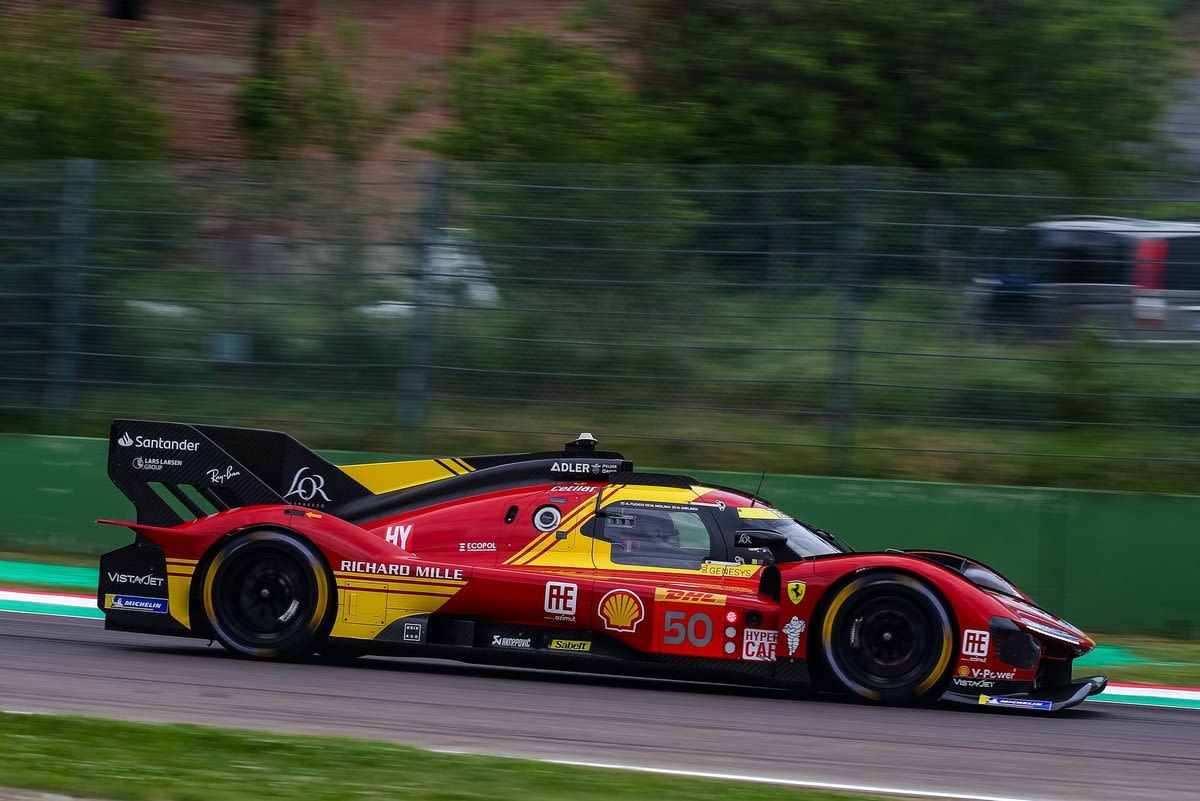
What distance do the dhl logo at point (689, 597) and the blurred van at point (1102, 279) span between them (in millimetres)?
5191

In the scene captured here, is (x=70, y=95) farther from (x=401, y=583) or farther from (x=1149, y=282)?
(x=1149, y=282)

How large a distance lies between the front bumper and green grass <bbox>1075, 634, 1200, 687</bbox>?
6.96 ft

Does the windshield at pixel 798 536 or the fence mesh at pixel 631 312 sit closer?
the windshield at pixel 798 536

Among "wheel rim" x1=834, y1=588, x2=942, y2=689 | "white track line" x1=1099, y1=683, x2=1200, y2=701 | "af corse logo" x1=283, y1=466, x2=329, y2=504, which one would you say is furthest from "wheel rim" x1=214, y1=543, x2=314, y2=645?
"white track line" x1=1099, y1=683, x2=1200, y2=701

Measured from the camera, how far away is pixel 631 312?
508 inches

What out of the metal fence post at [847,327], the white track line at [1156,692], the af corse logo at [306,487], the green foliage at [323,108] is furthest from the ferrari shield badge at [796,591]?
the green foliage at [323,108]

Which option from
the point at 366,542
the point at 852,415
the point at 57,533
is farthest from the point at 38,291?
the point at 852,415

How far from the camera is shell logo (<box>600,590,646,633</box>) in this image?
8.06 metres

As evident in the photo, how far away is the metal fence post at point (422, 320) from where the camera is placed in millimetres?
13273

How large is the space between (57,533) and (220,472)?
205 inches

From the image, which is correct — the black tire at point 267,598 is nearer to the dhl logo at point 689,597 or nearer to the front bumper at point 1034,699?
the dhl logo at point 689,597

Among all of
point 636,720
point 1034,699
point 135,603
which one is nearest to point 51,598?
point 135,603

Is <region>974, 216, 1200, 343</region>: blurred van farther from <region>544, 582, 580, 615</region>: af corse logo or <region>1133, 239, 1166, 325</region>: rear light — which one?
<region>544, 582, 580, 615</region>: af corse logo

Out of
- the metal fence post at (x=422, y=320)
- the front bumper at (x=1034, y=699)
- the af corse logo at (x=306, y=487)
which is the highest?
the metal fence post at (x=422, y=320)
